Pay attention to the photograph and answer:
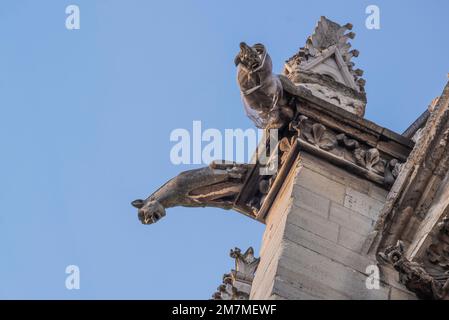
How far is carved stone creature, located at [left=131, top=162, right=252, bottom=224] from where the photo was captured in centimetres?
1364

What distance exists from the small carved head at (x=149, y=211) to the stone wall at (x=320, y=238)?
1.09m

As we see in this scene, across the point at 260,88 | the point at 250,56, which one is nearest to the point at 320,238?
the point at 260,88

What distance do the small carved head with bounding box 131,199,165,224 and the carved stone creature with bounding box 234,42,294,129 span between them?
127 cm

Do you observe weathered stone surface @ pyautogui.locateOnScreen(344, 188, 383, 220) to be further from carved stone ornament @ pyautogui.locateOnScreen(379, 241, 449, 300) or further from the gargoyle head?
the gargoyle head

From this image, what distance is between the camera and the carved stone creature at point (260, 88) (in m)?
13.0

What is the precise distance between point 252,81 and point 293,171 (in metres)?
0.98

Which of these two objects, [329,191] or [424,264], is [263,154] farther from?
[424,264]

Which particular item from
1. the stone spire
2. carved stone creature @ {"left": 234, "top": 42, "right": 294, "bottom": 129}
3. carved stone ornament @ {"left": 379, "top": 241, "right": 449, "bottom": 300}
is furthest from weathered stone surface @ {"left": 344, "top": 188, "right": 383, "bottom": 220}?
the stone spire

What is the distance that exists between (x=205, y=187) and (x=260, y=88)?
4.43 ft

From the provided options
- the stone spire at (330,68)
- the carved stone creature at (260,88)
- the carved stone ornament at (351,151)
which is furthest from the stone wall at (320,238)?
the stone spire at (330,68)

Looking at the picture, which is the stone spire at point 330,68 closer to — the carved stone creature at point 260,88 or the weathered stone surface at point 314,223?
the carved stone creature at point 260,88

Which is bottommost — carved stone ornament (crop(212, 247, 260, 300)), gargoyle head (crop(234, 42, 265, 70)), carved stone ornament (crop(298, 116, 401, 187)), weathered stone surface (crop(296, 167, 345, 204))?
carved stone ornament (crop(212, 247, 260, 300))
